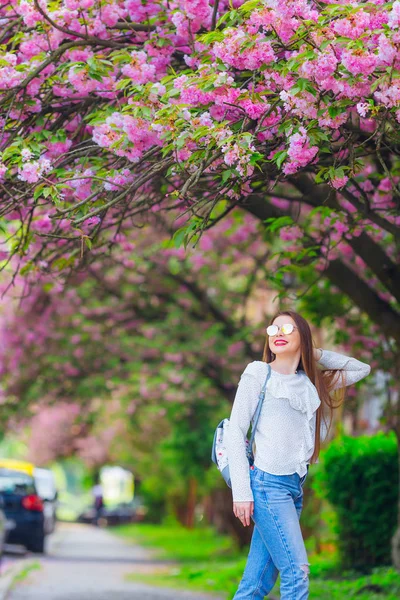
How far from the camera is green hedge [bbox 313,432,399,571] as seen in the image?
11.4 meters

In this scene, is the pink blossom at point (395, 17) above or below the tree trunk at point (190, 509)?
above

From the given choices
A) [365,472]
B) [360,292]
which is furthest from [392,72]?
[365,472]

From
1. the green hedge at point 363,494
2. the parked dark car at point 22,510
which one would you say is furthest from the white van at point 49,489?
the green hedge at point 363,494

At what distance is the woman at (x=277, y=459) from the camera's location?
495 centimetres

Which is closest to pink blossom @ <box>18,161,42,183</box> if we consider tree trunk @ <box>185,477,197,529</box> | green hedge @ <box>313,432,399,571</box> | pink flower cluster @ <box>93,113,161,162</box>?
pink flower cluster @ <box>93,113,161,162</box>

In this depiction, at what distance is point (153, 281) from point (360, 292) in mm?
8667

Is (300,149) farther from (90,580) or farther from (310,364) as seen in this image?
(90,580)

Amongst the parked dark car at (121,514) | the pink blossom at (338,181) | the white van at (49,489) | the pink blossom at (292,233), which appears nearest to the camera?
the pink blossom at (338,181)

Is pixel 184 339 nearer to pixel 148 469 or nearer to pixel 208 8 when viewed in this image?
pixel 208 8

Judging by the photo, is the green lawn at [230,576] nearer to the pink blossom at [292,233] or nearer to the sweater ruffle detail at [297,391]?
the pink blossom at [292,233]

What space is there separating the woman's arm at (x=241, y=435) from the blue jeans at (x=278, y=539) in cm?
9

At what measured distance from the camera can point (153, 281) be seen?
17359 millimetres

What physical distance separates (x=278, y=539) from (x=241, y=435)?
526 mm

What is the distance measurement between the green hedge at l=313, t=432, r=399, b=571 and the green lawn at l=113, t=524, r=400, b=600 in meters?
0.39
